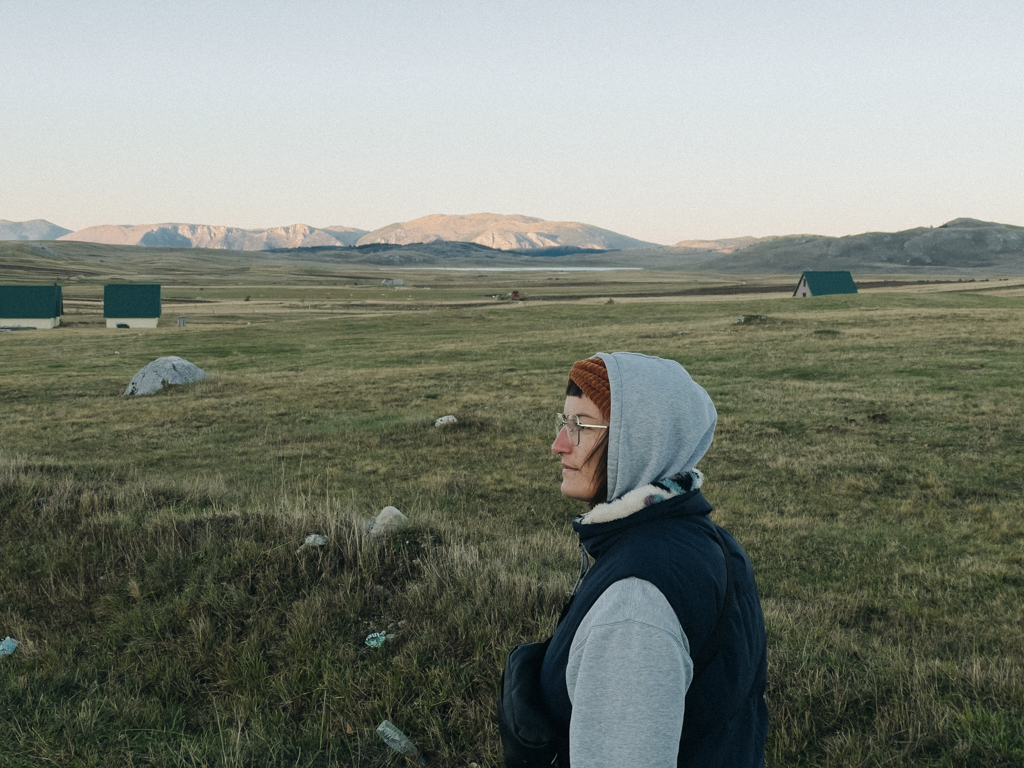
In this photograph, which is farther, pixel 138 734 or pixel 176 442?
pixel 176 442

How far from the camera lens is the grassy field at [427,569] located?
440cm

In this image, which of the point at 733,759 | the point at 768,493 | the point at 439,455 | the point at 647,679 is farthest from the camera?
the point at 439,455

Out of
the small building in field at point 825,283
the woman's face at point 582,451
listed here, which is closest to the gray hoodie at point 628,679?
the woman's face at point 582,451

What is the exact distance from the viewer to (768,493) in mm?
12289

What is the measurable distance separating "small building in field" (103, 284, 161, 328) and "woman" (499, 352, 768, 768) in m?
72.5

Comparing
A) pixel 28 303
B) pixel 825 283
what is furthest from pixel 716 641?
pixel 825 283

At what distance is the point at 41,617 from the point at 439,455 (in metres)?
10.5

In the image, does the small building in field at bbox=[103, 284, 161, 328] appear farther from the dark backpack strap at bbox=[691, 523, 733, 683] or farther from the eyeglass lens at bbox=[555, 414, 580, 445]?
the dark backpack strap at bbox=[691, 523, 733, 683]

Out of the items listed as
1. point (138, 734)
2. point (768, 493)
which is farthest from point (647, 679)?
point (768, 493)

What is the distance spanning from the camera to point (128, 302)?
67.6 metres

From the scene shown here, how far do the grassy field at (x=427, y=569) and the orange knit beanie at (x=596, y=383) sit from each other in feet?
8.78

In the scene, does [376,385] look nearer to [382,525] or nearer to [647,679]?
[382,525]

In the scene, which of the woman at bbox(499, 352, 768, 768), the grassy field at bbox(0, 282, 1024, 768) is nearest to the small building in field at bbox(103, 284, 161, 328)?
the grassy field at bbox(0, 282, 1024, 768)

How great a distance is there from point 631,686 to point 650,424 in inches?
29.7
